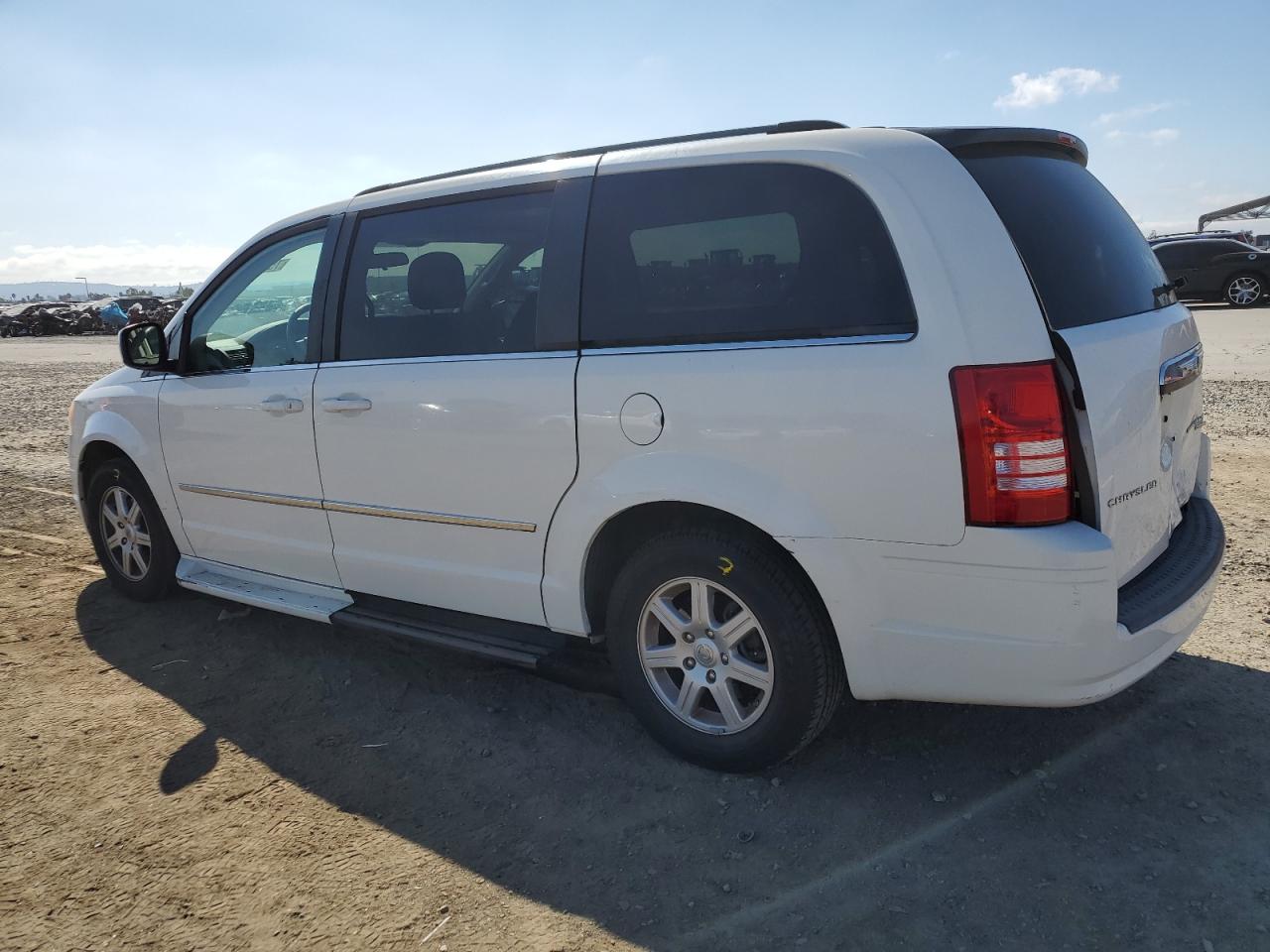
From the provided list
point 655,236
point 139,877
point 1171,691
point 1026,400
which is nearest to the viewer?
point 1026,400

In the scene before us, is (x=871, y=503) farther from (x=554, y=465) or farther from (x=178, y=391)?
(x=178, y=391)

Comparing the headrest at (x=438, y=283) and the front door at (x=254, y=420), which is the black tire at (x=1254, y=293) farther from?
the front door at (x=254, y=420)

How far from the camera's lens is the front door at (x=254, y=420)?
13.0 feet

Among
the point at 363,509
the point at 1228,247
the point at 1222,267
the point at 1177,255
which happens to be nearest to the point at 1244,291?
the point at 1222,267

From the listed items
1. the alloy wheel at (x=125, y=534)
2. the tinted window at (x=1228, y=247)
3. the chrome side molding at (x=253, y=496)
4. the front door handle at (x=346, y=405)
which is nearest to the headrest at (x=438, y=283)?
the front door handle at (x=346, y=405)

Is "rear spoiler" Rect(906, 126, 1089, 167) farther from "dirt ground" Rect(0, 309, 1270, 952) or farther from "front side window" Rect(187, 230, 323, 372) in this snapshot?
"front side window" Rect(187, 230, 323, 372)

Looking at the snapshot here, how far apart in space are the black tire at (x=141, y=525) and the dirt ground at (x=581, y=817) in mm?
749

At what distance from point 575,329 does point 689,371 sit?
0.51m

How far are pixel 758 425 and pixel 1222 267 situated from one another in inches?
781

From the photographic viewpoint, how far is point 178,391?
4.46 metres

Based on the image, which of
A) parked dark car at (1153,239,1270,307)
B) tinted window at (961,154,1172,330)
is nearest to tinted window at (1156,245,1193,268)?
parked dark car at (1153,239,1270,307)

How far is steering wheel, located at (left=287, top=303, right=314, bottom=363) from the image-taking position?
4.00 metres

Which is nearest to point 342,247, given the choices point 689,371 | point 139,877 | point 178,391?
point 178,391

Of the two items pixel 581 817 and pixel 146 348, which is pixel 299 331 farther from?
pixel 581 817
